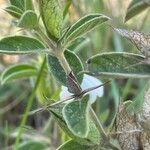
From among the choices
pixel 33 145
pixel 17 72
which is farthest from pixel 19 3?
pixel 33 145

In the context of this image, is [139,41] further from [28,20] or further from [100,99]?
[100,99]

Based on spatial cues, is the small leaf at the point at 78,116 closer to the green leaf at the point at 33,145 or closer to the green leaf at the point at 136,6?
the green leaf at the point at 136,6

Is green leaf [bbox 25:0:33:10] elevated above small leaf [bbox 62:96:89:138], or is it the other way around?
green leaf [bbox 25:0:33:10]

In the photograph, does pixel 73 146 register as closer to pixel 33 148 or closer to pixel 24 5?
pixel 24 5

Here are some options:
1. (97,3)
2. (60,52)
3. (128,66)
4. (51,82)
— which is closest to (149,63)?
(128,66)

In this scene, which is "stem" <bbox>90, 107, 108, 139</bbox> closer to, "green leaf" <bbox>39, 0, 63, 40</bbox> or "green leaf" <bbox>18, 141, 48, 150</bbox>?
"green leaf" <bbox>39, 0, 63, 40</bbox>

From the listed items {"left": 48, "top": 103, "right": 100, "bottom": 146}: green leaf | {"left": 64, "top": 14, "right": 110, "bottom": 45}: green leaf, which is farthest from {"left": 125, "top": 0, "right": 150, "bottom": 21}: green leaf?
{"left": 48, "top": 103, "right": 100, "bottom": 146}: green leaf
